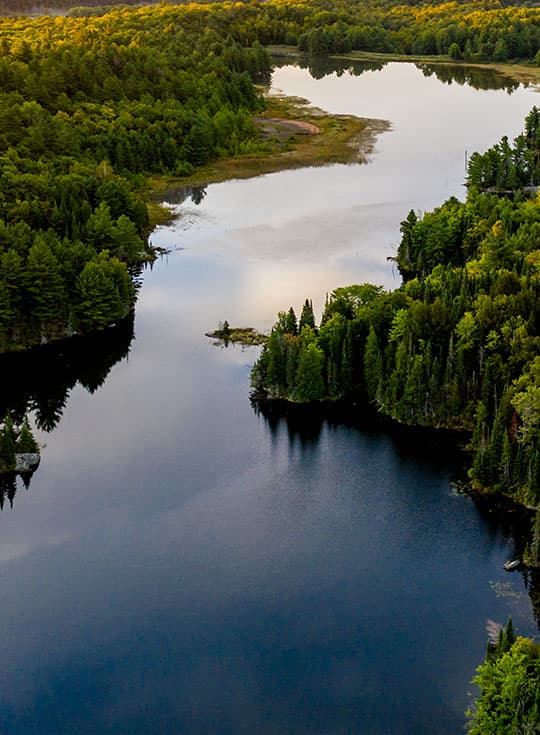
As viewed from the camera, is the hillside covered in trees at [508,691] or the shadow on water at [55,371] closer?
the hillside covered in trees at [508,691]

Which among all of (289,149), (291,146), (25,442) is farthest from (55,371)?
(291,146)

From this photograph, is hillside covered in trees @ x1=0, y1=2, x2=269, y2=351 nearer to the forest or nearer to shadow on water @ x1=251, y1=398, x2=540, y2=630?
the forest

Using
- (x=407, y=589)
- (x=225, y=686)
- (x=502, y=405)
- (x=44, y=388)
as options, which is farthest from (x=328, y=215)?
(x=225, y=686)

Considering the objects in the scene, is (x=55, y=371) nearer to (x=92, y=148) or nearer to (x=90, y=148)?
(x=90, y=148)

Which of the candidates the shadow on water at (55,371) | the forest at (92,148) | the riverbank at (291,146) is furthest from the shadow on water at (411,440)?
the riverbank at (291,146)

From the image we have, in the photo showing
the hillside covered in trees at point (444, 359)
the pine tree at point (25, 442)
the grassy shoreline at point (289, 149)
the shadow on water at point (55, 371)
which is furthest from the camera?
the grassy shoreline at point (289, 149)

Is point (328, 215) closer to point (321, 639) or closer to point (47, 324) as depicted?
point (47, 324)

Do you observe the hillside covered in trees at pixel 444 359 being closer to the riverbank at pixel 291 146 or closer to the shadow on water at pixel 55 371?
the shadow on water at pixel 55 371
